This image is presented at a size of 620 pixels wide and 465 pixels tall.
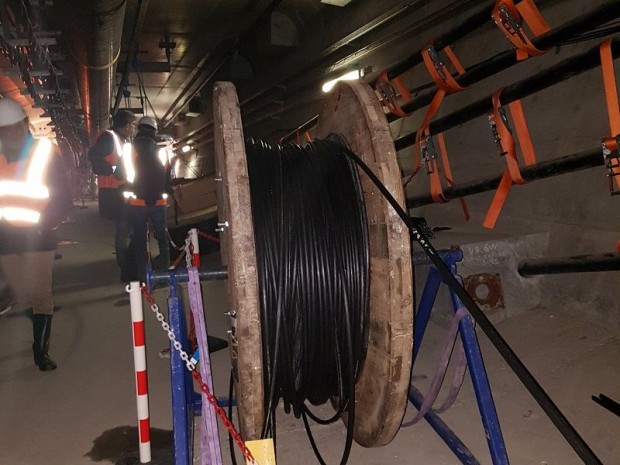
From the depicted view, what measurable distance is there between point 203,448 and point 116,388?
1.52 meters

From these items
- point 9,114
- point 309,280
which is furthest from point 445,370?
point 9,114

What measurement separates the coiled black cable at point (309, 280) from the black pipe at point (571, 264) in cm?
145

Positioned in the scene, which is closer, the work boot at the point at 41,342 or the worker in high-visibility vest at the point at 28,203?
the worker in high-visibility vest at the point at 28,203

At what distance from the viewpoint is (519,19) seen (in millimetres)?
2223

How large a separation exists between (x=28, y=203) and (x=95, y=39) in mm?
3013

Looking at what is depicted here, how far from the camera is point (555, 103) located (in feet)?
11.5

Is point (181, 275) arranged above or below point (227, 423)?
above

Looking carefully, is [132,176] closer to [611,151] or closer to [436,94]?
[436,94]

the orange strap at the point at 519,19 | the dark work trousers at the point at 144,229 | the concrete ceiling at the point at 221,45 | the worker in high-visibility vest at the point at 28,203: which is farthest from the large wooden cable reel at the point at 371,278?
the dark work trousers at the point at 144,229

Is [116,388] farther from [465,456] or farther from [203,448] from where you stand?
[465,456]

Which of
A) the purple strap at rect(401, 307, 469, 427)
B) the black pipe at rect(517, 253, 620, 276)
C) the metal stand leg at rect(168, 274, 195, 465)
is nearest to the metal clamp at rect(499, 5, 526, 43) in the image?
the black pipe at rect(517, 253, 620, 276)

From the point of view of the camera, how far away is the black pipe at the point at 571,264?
Result: 7.79 ft

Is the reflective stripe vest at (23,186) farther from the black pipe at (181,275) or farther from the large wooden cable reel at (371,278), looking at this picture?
the large wooden cable reel at (371,278)

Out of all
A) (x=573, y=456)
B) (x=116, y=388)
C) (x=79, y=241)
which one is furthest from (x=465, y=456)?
(x=79, y=241)
